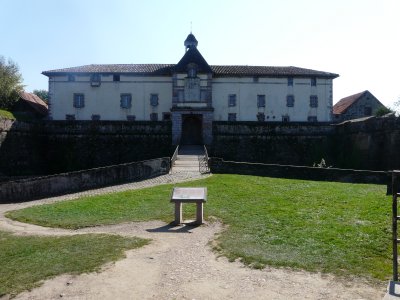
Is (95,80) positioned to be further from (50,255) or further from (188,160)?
(50,255)

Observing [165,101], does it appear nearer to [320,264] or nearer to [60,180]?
[60,180]

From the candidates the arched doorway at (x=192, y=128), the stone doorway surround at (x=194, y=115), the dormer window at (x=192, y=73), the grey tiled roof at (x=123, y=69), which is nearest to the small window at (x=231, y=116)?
the arched doorway at (x=192, y=128)

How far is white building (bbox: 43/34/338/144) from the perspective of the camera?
36.4m

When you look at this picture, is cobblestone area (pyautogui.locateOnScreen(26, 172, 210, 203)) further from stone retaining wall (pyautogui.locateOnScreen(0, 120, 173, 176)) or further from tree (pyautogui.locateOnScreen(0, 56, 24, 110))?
tree (pyautogui.locateOnScreen(0, 56, 24, 110))

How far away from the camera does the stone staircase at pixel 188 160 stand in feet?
71.9

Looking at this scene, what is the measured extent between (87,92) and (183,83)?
9554 millimetres

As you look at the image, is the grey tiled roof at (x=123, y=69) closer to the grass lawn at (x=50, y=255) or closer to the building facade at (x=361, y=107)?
the building facade at (x=361, y=107)

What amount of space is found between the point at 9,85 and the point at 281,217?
3666 centimetres

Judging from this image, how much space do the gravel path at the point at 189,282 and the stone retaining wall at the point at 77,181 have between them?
1120cm

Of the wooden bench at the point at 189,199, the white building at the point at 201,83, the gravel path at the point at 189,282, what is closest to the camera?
the gravel path at the point at 189,282

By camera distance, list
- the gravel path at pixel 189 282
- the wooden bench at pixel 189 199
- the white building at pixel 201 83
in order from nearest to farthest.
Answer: the gravel path at pixel 189 282 < the wooden bench at pixel 189 199 < the white building at pixel 201 83

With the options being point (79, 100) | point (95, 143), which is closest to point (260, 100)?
point (95, 143)

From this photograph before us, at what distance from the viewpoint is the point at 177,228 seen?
10.5 m

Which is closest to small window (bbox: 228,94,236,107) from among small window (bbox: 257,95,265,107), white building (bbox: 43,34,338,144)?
white building (bbox: 43,34,338,144)
